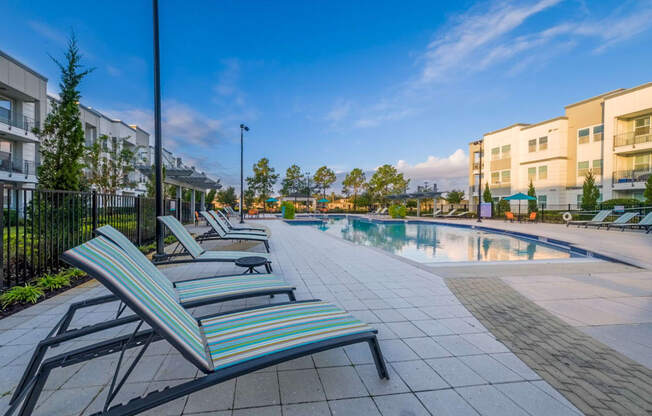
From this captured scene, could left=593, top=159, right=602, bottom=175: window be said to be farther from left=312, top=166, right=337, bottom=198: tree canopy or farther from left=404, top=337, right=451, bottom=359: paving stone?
left=312, top=166, right=337, bottom=198: tree canopy

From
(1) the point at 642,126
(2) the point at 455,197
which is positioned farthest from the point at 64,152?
(2) the point at 455,197

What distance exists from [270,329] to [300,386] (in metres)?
0.44

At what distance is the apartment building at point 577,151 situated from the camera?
61.4 feet

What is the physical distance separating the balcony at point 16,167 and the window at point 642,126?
39.6 meters

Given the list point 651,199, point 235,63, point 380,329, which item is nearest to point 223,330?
point 380,329

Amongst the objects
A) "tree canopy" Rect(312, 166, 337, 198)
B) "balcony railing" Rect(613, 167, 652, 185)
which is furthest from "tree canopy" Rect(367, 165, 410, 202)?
"balcony railing" Rect(613, 167, 652, 185)

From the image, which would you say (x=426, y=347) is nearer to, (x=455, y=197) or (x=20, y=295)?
(x=20, y=295)

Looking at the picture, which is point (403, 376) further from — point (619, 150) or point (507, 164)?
point (507, 164)

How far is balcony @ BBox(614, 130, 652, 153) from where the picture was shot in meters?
18.1

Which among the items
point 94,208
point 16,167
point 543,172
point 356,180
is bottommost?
point 94,208

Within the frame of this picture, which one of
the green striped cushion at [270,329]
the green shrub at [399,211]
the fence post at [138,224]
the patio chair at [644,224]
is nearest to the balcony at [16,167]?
the fence post at [138,224]

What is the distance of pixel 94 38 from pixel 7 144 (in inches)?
535

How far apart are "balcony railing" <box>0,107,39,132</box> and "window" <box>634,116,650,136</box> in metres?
38.9

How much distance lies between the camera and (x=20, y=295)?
3184 millimetres
